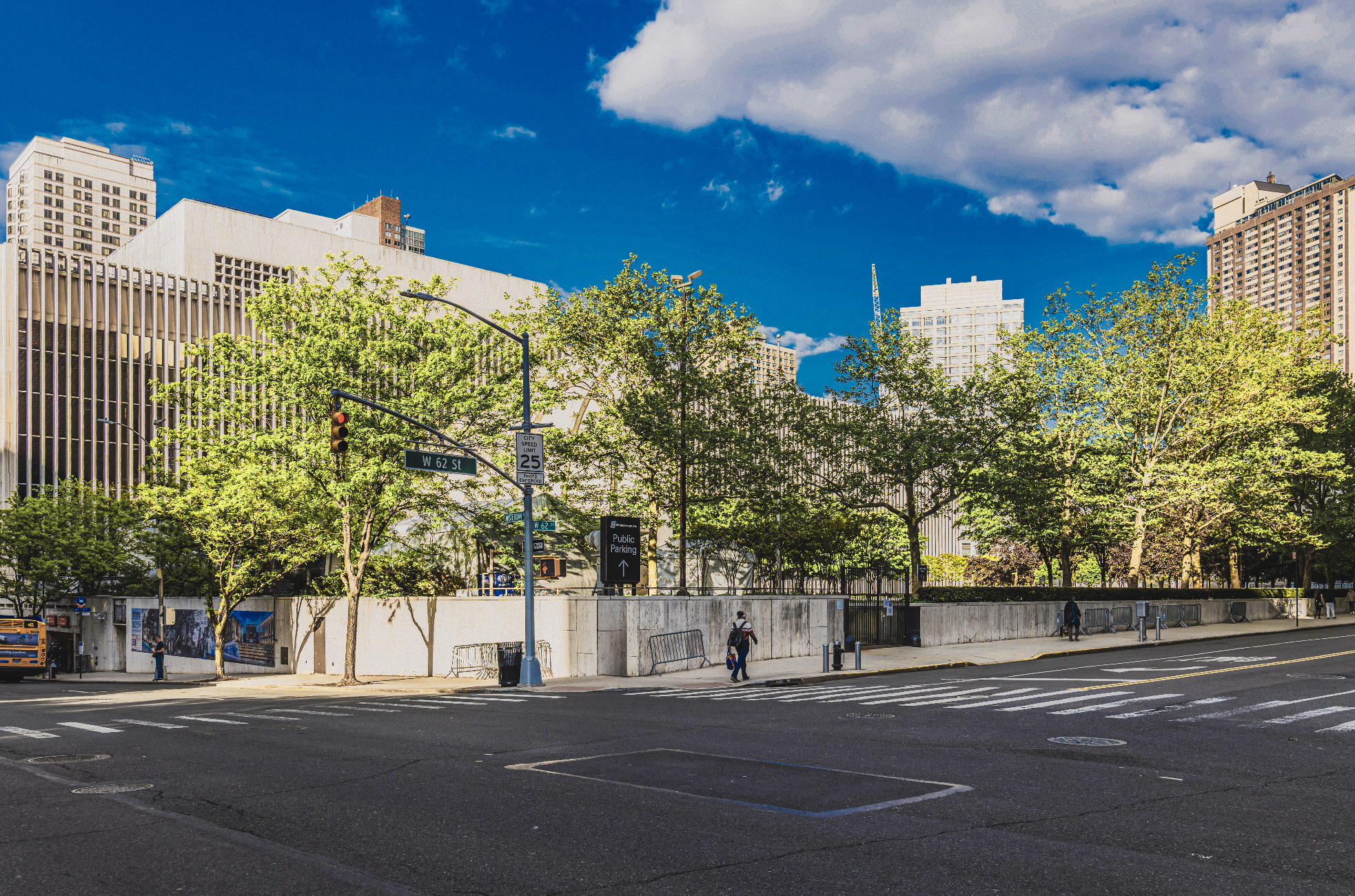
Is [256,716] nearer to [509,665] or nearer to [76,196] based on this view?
[509,665]

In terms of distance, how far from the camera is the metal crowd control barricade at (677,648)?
28953mm

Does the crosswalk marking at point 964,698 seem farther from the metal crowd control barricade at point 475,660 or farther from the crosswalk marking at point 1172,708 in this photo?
the metal crowd control barricade at point 475,660

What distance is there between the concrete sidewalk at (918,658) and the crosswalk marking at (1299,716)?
11.5 m

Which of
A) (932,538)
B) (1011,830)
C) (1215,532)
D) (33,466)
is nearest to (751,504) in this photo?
(1215,532)

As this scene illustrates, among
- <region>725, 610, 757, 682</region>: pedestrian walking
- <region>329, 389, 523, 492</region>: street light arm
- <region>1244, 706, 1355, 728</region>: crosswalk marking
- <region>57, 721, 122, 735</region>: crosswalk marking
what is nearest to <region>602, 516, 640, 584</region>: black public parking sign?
<region>329, 389, 523, 492</region>: street light arm

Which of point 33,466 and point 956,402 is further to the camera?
point 33,466

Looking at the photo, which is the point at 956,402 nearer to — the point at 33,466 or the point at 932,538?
the point at 33,466

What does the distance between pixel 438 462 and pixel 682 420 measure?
1387 centimetres

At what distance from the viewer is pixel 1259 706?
58.6ft

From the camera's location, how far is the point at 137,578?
56.4 m

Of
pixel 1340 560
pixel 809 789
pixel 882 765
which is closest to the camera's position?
pixel 809 789

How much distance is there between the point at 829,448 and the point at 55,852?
36.9 metres

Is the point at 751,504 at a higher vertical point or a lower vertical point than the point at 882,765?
higher

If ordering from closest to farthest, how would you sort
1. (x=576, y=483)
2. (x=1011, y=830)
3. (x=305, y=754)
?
(x=1011, y=830), (x=305, y=754), (x=576, y=483)
